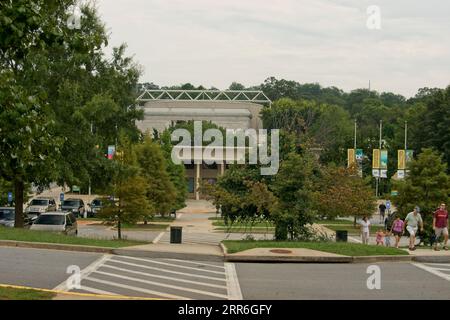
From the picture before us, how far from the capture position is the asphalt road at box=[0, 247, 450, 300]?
13566mm

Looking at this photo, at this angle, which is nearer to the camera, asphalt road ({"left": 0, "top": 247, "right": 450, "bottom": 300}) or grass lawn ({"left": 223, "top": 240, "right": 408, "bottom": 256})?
asphalt road ({"left": 0, "top": 247, "right": 450, "bottom": 300})

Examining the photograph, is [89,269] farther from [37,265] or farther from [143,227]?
[143,227]

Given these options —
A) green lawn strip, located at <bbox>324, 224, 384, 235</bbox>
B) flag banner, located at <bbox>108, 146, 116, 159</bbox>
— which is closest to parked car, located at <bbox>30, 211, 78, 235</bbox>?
flag banner, located at <bbox>108, 146, 116, 159</bbox>

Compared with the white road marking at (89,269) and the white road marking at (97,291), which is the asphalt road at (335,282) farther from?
the white road marking at (89,269)

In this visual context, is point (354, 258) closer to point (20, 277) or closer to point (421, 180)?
point (20, 277)

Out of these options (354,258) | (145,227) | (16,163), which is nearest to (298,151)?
(354,258)

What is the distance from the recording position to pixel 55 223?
92.4 feet

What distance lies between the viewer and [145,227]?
4634 centimetres

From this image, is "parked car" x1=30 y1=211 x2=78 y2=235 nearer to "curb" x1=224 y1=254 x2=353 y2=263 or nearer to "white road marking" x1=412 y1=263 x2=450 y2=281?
"curb" x1=224 y1=254 x2=353 y2=263

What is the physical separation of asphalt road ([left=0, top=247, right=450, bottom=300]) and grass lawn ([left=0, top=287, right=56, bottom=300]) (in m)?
1.07

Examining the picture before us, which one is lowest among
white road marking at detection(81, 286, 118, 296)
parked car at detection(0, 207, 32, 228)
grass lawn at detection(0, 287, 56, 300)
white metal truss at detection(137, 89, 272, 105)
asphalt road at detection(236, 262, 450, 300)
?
parked car at detection(0, 207, 32, 228)

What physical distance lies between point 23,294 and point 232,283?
4.74m

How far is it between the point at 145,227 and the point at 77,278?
31781 mm

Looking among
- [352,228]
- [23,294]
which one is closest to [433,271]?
[23,294]
